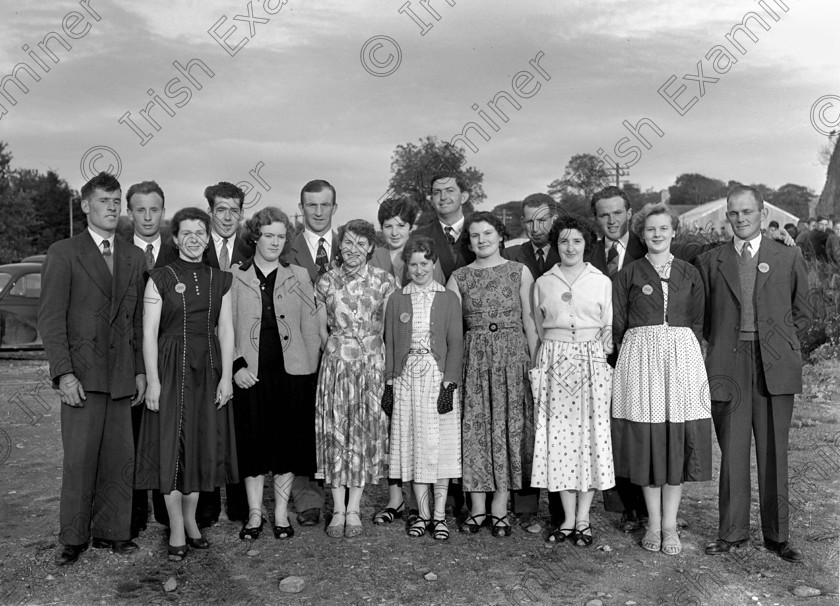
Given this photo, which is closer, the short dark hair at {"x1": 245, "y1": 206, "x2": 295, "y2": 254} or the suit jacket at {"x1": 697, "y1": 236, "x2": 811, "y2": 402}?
the suit jacket at {"x1": 697, "y1": 236, "x2": 811, "y2": 402}

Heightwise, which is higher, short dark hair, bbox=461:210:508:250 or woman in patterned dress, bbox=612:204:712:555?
short dark hair, bbox=461:210:508:250

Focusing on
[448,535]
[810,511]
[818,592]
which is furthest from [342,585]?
[810,511]

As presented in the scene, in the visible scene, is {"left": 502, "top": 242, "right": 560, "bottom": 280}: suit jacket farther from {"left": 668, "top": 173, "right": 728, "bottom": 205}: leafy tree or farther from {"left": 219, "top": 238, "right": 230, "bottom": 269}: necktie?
{"left": 668, "top": 173, "right": 728, "bottom": 205}: leafy tree

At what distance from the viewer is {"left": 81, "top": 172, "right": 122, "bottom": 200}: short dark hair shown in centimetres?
476

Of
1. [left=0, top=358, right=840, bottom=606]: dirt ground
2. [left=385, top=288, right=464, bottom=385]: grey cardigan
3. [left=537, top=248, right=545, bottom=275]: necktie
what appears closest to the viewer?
[left=0, top=358, right=840, bottom=606]: dirt ground

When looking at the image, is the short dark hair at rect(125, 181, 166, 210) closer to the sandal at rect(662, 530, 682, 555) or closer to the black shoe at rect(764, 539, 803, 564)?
the sandal at rect(662, 530, 682, 555)

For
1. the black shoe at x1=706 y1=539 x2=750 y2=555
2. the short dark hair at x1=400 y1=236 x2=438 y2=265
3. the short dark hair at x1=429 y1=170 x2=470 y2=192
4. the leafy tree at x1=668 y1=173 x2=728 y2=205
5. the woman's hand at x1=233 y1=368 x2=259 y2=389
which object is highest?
the leafy tree at x1=668 y1=173 x2=728 y2=205

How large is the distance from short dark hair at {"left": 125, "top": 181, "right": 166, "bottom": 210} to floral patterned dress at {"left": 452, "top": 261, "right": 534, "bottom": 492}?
220 centimetres

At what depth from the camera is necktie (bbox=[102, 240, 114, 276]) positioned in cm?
479

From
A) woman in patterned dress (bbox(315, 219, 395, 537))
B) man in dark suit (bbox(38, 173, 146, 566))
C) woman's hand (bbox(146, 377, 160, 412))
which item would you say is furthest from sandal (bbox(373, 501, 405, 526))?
woman's hand (bbox(146, 377, 160, 412))

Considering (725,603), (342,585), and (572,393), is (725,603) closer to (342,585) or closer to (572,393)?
(572,393)

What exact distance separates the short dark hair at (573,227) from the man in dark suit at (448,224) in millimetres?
788

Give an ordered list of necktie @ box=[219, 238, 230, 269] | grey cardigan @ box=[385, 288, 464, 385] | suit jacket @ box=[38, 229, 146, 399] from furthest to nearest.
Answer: necktie @ box=[219, 238, 230, 269]
grey cardigan @ box=[385, 288, 464, 385]
suit jacket @ box=[38, 229, 146, 399]

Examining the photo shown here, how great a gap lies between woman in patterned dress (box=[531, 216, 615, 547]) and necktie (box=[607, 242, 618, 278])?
42cm
